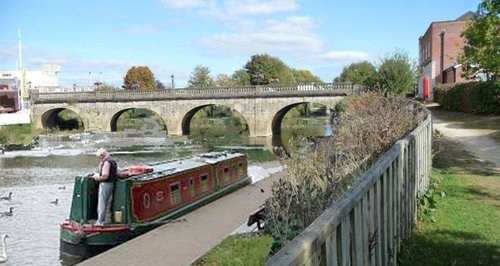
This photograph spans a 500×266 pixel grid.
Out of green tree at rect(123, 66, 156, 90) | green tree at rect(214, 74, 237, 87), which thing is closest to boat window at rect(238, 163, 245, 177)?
green tree at rect(214, 74, 237, 87)

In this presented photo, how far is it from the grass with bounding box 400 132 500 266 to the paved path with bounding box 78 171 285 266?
18.7 ft

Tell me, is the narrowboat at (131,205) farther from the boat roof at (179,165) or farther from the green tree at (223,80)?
the green tree at (223,80)

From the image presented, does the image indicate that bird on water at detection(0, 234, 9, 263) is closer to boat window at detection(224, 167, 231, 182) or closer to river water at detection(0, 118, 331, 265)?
river water at detection(0, 118, 331, 265)

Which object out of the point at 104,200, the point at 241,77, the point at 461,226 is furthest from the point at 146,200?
the point at 241,77

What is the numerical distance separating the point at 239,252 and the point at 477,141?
12791 millimetres

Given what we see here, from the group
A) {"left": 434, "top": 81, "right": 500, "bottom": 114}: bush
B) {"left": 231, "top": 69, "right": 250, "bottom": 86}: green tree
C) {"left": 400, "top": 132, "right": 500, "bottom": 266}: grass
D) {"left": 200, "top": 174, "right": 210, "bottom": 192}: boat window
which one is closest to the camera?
{"left": 400, "top": 132, "right": 500, "bottom": 266}: grass

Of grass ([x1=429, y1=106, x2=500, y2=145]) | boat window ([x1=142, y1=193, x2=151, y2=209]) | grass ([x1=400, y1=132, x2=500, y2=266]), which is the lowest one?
boat window ([x1=142, y1=193, x2=151, y2=209])

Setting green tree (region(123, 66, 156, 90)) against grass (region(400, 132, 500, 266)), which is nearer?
grass (region(400, 132, 500, 266))

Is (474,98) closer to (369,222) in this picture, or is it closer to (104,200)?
(104,200)

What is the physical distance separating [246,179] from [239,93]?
114 ft

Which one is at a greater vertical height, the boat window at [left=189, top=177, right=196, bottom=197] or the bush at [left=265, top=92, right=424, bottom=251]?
the bush at [left=265, top=92, right=424, bottom=251]

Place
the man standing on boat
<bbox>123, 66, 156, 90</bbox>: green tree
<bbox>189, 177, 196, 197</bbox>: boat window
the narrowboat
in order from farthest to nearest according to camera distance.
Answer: <bbox>123, 66, 156, 90</bbox>: green tree, <bbox>189, 177, 196, 197</bbox>: boat window, the man standing on boat, the narrowboat

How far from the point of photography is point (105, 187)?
573 inches

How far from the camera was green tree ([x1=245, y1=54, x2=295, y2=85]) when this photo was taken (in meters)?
100
